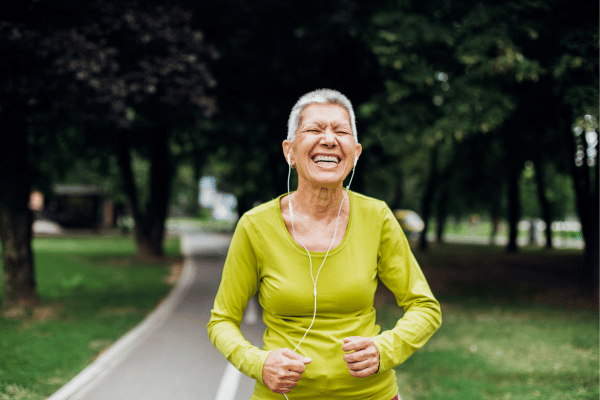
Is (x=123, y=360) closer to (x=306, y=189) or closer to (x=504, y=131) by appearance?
(x=306, y=189)

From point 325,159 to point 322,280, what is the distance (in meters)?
0.44

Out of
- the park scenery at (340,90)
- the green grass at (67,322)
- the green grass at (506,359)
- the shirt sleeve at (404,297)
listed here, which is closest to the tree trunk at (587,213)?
the park scenery at (340,90)

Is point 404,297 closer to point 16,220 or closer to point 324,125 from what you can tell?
point 324,125

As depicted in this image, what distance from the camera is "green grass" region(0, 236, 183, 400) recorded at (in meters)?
5.31

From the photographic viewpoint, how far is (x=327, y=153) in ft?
6.12

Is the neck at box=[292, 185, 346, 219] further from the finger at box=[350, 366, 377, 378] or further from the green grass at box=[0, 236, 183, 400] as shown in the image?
the green grass at box=[0, 236, 183, 400]

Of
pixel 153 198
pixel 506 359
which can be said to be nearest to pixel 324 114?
pixel 506 359

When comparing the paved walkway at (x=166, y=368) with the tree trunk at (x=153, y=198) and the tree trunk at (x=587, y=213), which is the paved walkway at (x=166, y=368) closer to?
the tree trunk at (x=587, y=213)

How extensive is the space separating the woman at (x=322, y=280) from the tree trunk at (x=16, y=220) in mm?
7833

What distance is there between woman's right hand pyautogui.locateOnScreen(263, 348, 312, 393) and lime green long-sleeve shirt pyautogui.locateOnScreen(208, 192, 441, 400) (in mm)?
41

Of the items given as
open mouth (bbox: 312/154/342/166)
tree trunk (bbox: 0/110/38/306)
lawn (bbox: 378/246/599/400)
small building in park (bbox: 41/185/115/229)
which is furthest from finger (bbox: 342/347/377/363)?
small building in park (bbox: 41/185/115/229)

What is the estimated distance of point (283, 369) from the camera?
5.48 ft

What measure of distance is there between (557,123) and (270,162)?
39.4ft

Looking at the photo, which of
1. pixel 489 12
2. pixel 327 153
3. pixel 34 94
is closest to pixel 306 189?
pixel 327 153
